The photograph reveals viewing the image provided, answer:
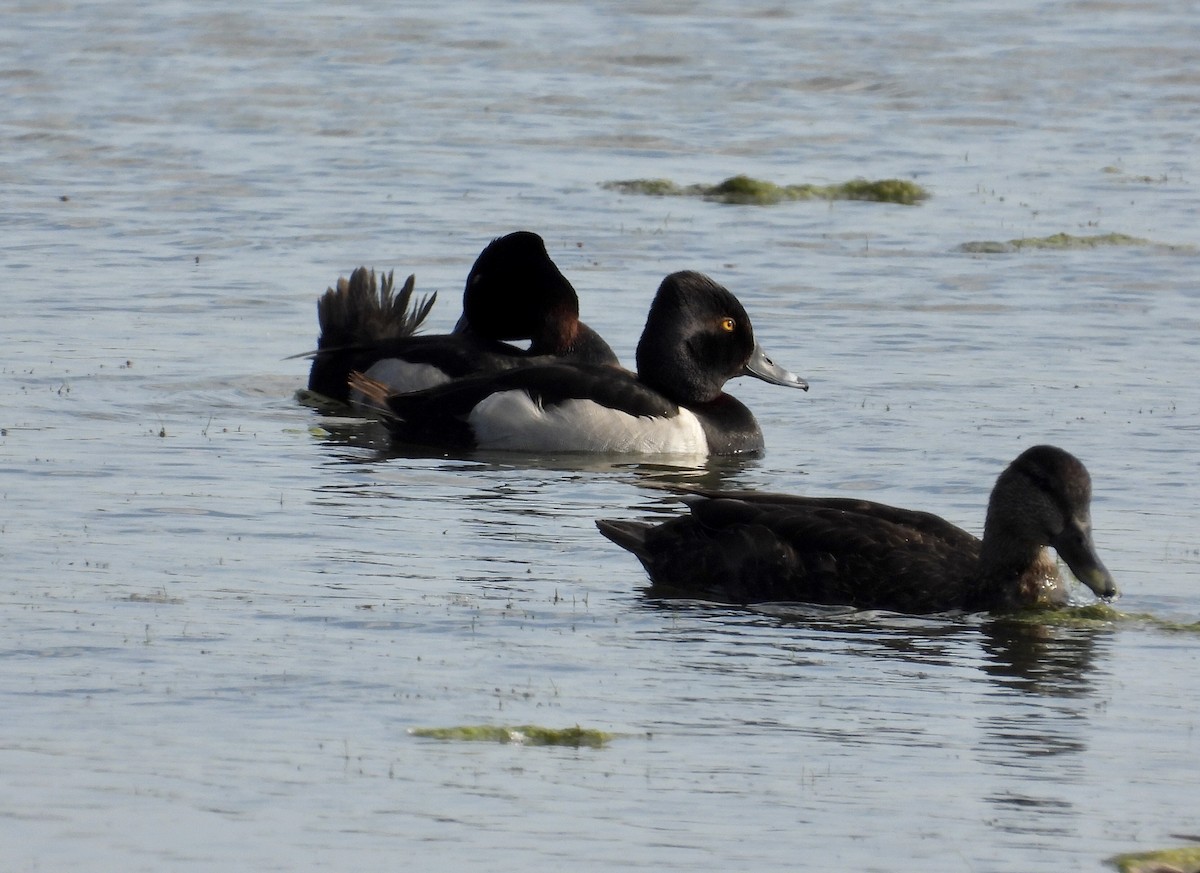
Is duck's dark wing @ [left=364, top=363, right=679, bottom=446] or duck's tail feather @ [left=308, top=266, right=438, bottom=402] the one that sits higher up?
duck's tail feather @ [left=308, top=266, right=438, bottom=402]

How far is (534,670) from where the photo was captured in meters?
8.84

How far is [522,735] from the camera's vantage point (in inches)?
314

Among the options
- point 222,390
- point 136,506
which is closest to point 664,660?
point 136,506

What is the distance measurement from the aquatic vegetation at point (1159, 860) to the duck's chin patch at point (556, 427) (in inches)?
309

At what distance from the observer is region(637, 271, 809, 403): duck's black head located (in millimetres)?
15086

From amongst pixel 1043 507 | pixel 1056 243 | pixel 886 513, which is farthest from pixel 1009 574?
pixel 1056 243

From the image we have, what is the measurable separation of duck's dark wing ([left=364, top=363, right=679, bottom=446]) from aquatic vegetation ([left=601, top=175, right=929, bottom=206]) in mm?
9351

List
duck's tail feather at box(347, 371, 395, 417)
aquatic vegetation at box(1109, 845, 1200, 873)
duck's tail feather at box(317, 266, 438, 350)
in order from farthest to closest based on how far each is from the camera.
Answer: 1. duck's tail feather at box(317, 266, 438, 350)
2. duck's tail feather at box(347, 371, 395, 417)
3. aquatic vegetation at box(1109, 845, 1200, 873)

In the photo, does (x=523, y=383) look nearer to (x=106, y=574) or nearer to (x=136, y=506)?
(x=136, y=506)

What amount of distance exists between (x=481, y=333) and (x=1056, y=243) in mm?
7018

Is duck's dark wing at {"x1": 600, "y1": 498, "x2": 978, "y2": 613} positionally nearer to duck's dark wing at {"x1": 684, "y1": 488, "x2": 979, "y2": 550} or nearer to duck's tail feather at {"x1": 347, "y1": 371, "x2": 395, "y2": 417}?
duck's dark wing at {"x1": 684, "y1": 488, "x2": 979, "y2": 550}

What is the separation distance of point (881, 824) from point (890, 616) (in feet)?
9.85

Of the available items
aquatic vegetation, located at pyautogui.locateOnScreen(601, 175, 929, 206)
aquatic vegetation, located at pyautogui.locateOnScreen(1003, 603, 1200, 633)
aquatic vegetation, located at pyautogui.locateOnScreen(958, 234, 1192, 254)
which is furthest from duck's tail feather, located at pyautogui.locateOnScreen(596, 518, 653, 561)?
aquatic vegetation, located at pyautogui.locateOnScreen(601, 175, 929, 206)

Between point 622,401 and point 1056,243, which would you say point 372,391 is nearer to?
point 622,401
